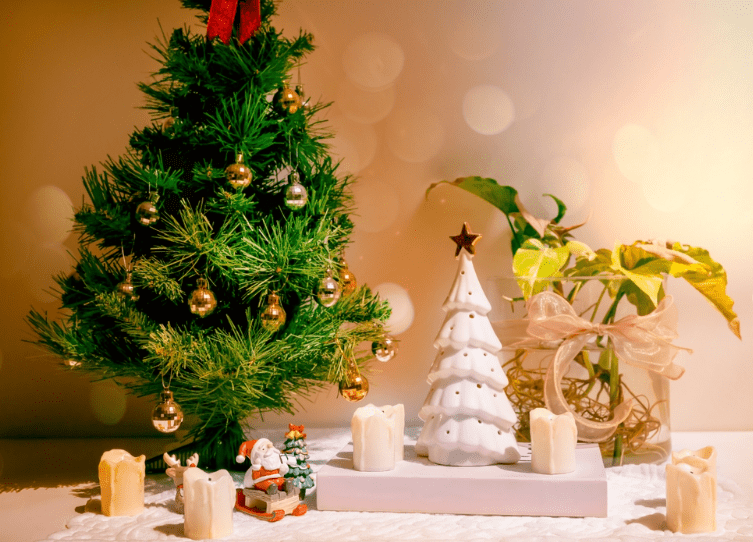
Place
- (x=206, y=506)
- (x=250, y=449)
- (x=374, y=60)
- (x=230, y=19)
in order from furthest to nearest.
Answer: (x=374, y=60)
(x=230, y=19)
(x=250, y=449)
(x=206, y=506)

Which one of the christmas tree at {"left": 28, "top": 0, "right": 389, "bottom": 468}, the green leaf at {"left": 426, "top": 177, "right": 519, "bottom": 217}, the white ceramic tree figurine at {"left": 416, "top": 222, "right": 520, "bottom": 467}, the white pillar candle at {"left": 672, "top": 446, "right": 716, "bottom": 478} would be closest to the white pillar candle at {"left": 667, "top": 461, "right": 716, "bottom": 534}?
the white pillar candle at {"left": 672, "top": 446, "right": 716, "bottom": 478}

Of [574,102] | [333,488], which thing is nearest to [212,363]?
[333,488]

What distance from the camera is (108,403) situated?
1.09m

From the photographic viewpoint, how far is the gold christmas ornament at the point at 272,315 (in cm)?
75

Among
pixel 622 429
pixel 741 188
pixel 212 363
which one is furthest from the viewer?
pixel 741 188

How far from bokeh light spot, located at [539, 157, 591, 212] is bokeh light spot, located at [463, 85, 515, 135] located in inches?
4.1

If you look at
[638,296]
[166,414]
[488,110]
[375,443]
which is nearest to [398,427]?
[375,443]

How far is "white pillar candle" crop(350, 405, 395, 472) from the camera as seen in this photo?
69 cm

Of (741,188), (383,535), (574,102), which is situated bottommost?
(383,535)

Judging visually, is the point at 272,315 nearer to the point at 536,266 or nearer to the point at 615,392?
the point at 536,266

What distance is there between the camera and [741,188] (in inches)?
41.7

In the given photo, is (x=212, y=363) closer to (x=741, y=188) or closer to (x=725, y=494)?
(x=725, y=494)

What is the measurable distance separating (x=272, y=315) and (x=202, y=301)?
0.08 meters

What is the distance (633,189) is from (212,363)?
0.73m
